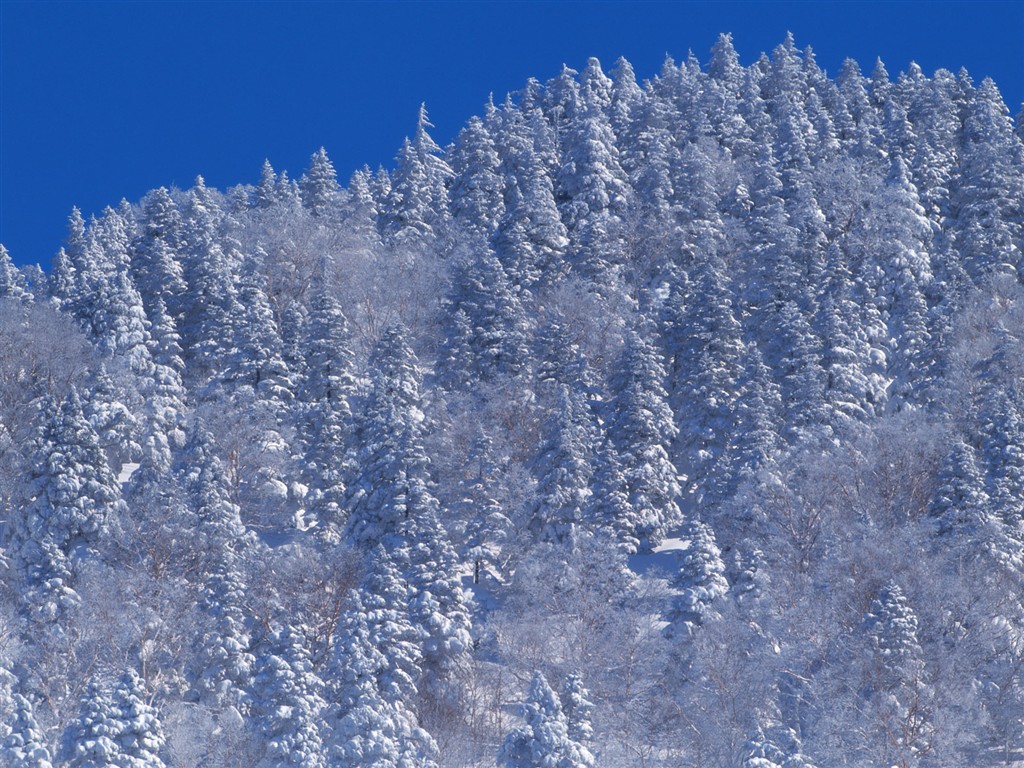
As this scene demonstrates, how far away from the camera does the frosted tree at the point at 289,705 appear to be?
42500mm

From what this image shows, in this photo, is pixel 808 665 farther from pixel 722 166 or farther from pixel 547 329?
pixel 722 166

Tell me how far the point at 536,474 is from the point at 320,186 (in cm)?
6259

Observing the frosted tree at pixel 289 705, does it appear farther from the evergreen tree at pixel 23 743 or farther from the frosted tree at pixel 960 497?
the frosted tree at pixel 960 497

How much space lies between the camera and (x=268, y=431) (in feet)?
244

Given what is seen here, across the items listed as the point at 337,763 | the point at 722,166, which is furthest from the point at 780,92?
the point at 337,763

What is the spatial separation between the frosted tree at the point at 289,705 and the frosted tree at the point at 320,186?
74938 mm

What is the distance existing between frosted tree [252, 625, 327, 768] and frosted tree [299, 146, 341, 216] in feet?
246

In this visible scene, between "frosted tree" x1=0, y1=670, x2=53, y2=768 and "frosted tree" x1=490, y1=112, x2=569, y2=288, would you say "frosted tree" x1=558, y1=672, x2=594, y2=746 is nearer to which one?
"frosted tree" x1=0, y1=670, x2=53, y2=768

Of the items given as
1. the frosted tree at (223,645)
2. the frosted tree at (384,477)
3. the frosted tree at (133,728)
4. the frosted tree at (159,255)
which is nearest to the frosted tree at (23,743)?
the frosted tree at (133,728)

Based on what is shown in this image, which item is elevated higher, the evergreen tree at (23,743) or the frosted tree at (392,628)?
the frosted tree at (392,628)

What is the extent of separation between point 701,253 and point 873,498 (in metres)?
40.8

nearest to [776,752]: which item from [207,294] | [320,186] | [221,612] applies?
[221,612]

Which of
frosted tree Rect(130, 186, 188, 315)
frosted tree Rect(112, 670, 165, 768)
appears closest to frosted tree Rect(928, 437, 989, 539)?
frosted tree Rect(112, 670, 165, 768)

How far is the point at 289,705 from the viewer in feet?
147
